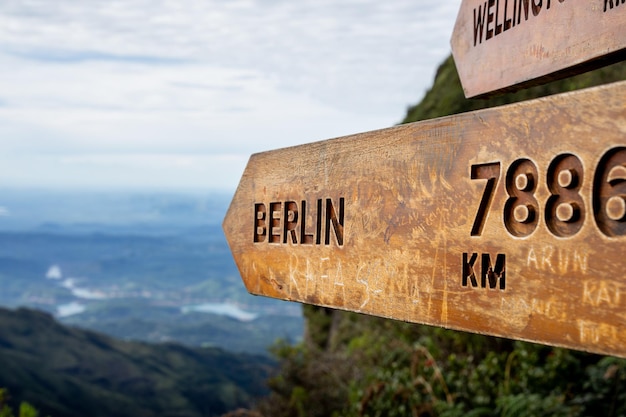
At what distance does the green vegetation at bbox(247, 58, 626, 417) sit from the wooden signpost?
2.49 meters

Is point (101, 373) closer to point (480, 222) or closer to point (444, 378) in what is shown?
point (444, 378)

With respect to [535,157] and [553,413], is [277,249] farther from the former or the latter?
[553,413]

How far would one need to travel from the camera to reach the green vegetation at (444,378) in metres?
4.08

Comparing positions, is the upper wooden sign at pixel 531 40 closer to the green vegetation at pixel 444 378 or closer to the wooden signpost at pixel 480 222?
the wooden signpost at pixel 480 222

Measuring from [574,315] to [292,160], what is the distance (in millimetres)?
870

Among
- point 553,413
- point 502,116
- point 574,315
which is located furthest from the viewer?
point 553,413

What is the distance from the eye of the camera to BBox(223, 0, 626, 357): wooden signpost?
109 cm

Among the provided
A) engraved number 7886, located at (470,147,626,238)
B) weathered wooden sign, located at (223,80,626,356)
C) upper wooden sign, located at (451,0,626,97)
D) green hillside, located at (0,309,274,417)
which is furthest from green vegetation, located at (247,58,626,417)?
green hillside, located at (0,309,274,417)

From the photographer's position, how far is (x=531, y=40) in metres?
1.66

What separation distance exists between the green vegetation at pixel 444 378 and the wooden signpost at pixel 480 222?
2494mm

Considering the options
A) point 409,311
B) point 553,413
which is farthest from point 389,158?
point 553,413

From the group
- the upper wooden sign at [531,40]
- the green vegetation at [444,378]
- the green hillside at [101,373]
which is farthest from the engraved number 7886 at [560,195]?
the green hillside at [101,373]

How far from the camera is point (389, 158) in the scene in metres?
1.49

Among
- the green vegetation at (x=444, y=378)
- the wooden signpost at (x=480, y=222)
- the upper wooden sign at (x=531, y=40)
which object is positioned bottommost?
the green vegetation at (x=444, y=378)
